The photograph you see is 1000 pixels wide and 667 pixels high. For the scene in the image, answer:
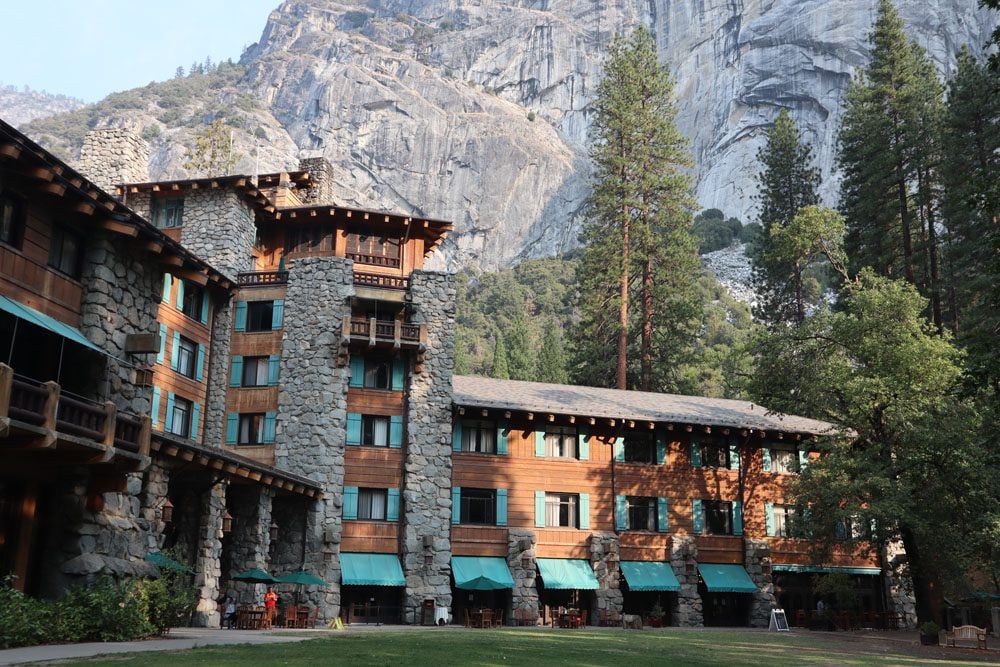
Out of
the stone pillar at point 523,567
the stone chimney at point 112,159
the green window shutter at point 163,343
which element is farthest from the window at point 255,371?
the stone pillar at point 523,567

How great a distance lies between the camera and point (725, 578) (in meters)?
46.3

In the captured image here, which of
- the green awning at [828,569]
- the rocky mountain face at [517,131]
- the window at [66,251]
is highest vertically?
the rocky mountain face at [517,131]

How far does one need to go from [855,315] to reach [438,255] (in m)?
123

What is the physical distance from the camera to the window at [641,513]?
46.3m

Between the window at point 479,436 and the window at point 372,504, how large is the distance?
14.3 feet

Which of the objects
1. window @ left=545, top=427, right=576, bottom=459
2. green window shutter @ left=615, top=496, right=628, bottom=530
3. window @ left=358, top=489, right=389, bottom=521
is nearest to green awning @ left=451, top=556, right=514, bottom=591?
window @ left=358, top=489, right=389, bottom=521

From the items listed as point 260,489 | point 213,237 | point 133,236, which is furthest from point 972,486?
point 213,237

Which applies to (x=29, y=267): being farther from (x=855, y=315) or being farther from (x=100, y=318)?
(x=855, y=315)

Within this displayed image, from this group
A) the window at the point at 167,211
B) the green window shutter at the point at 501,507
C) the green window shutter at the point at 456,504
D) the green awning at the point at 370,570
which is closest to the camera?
the green awning at the point at 370,570

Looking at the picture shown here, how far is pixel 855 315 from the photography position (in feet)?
138

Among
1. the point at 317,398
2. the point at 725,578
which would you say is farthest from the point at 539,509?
the point at 317,398

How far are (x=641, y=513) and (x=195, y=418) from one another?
21267mm

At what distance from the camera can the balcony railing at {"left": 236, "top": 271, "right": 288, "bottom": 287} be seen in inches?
1785

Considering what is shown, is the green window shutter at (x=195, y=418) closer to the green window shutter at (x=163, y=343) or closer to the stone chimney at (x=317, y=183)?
the green window shutter at (x=163, y=343)
